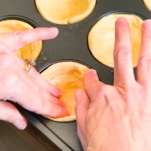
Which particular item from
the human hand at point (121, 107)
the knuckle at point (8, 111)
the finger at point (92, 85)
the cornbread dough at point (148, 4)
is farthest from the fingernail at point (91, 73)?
the cornbread dough at point (148, 4)

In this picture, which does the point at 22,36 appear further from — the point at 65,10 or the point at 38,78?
the point at 65,10

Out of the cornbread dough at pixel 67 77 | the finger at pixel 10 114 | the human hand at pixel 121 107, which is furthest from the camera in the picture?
the cornbread dough at pixel 67 77

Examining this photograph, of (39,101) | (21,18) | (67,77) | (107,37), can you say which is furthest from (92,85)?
(21,18)

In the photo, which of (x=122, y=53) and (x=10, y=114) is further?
(x=10, y=114)

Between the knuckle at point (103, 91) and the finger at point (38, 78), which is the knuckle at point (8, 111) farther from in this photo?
the knuckle at point (103, 91)

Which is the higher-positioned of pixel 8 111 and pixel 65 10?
pixel 65 10

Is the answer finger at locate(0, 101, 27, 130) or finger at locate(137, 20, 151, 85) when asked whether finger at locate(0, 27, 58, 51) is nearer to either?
finger at locate(0, 101, 27, 130)

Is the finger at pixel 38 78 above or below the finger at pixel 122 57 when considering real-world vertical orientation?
below
